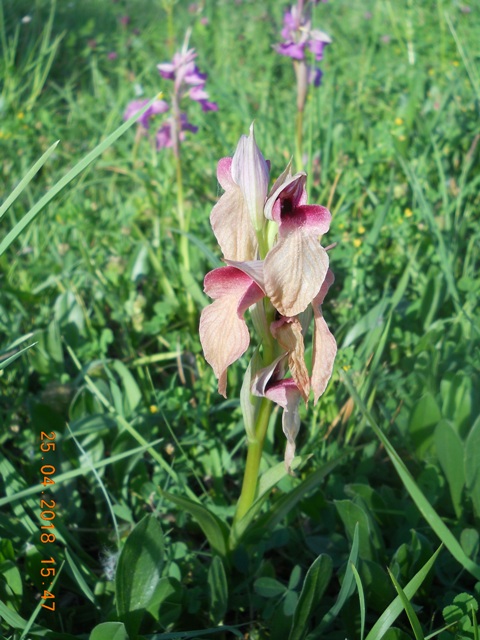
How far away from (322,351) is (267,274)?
16 centimetres

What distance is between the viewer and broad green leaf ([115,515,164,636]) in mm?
1060

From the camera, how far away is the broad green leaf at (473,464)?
47.3 inches

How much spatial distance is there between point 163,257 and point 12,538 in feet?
3.97

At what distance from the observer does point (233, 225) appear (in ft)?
2.94

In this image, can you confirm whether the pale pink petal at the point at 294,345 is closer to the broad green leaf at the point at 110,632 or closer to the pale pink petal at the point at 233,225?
the pale pink petal at the point at 233,225

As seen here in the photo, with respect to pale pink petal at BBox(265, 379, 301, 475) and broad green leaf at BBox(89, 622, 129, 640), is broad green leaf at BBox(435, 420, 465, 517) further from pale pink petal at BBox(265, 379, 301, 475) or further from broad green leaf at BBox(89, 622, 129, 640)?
broad green leaf at BBox(89, 622, 129, 640)

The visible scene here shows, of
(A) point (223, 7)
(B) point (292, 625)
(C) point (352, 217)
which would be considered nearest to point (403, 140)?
(C) point (352, 217)

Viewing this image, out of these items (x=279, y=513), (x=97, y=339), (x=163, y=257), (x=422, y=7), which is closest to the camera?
(x=279, y=513)

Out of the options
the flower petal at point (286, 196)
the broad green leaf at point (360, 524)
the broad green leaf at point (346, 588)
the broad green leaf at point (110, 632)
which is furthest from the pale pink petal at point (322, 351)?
the broad green leaf at point (110, 632)

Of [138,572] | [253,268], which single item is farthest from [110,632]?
[253,268]

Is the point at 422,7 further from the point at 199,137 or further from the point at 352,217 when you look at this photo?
the point at 352,217

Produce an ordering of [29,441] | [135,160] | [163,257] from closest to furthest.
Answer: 1. [29,441]
2. [163,257]
3. [135,160]

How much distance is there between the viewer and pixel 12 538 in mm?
1280

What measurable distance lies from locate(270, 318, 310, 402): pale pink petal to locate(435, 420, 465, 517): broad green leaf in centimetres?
48
